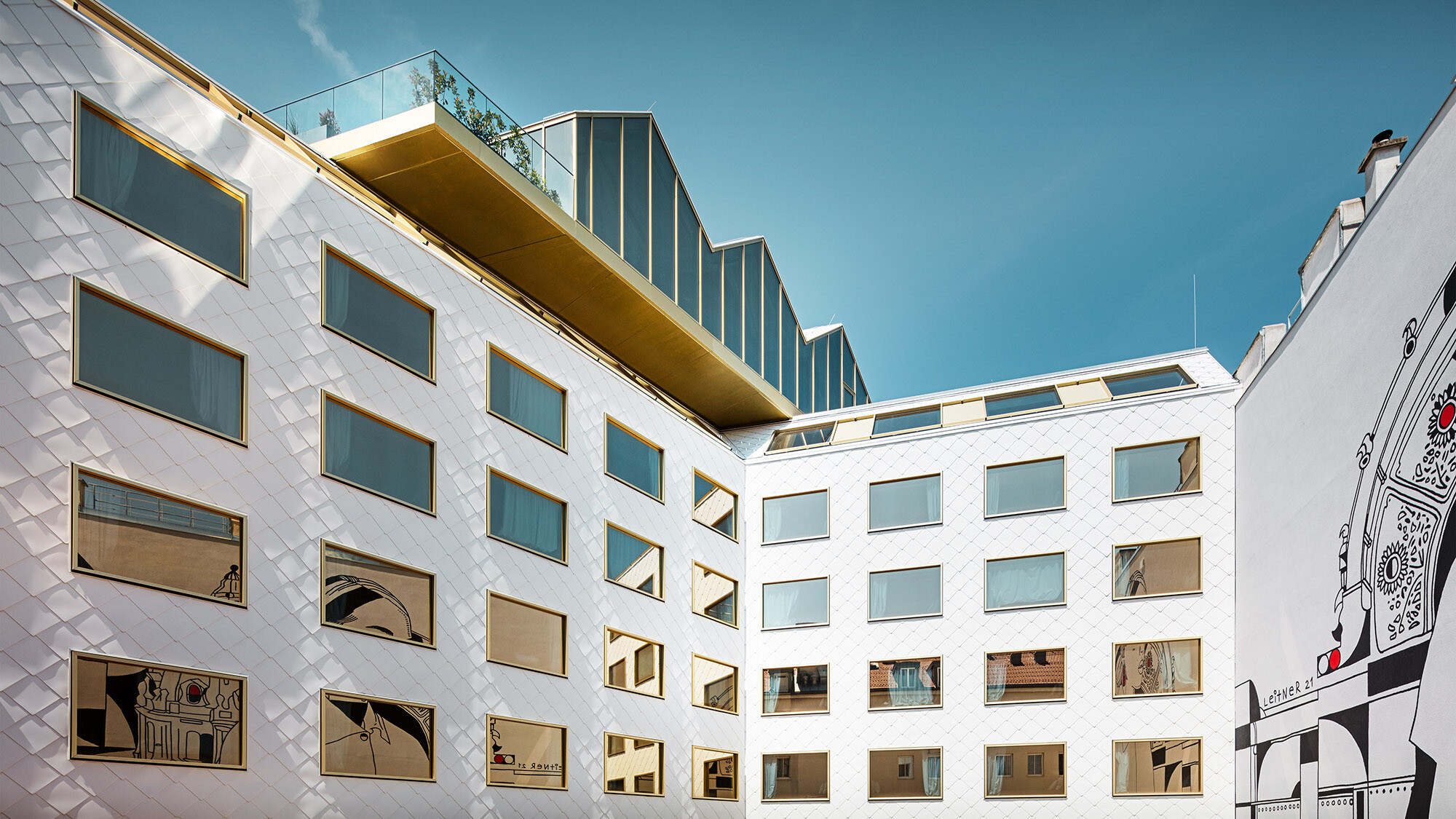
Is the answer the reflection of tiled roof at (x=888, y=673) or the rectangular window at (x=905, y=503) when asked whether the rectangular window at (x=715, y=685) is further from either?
the rectangular window at (x=905, y=503)

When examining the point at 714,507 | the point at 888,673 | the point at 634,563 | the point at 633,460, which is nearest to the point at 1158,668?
the point at 888,673

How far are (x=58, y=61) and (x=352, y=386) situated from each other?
18.3 feet

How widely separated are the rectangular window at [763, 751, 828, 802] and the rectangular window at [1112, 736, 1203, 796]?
6.51 m

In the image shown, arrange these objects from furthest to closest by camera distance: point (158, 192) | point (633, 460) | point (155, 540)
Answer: point (633, 460) → point (158, 192) → point (155, 540)

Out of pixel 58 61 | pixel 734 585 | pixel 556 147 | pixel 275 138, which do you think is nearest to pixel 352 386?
pixel 275 138

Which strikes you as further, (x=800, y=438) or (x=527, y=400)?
(x=800, y=438)

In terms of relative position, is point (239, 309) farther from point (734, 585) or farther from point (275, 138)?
point (734, 585)

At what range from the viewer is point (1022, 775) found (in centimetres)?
A: 2261

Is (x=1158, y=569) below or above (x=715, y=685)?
above

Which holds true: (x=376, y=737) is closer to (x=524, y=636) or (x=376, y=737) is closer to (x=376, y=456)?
(x=524, y=636)

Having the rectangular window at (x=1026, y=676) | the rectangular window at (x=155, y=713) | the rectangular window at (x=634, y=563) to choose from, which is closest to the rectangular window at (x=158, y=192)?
the rectangular window at (x=155, y=713)

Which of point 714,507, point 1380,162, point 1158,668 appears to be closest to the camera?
point 1380,162

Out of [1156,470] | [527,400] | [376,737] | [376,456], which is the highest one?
[527,400]

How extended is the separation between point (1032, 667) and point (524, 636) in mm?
11368
